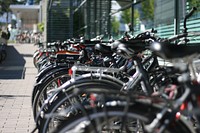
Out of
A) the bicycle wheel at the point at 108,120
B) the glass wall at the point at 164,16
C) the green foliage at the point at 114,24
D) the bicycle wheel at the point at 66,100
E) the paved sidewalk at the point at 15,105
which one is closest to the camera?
the bicycle wheel at the point at 108,120

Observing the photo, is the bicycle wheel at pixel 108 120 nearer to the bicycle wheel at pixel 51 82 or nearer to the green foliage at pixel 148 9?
the bicycle wheel at pixel 51 82

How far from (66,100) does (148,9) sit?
7388 mm

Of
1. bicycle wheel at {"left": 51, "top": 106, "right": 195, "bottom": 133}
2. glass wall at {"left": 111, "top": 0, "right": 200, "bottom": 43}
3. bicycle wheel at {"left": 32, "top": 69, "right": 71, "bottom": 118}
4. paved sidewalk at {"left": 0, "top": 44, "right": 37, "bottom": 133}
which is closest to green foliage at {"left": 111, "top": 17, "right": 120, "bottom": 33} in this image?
glass wall at {"left": 111, "top": 0, "right": 200, "bottom": 43}

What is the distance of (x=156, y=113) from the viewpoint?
2455 mm

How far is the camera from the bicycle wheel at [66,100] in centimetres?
339

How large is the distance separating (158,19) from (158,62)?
208 inches

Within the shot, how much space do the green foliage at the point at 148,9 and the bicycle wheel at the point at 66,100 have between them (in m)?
6.13

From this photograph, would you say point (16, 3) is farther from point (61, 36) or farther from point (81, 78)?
point (81, 78)

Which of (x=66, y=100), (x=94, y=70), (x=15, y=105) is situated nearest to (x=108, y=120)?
(x=66, y=100)

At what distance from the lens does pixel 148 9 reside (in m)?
10.5

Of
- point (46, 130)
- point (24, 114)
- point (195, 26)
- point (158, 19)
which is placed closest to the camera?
point (46, 130)

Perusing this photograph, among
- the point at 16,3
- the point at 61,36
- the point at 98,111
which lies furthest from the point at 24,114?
the point at 16,3

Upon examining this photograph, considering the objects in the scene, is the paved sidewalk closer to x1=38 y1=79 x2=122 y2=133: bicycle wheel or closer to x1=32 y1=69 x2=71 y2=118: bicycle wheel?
x1=32 y1=69 x2=71 y2=118: bicycle wheel

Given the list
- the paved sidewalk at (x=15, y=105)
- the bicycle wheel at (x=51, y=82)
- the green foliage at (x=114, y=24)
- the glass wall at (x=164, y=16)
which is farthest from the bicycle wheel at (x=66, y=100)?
the green foliage at (x=114, y=24)
